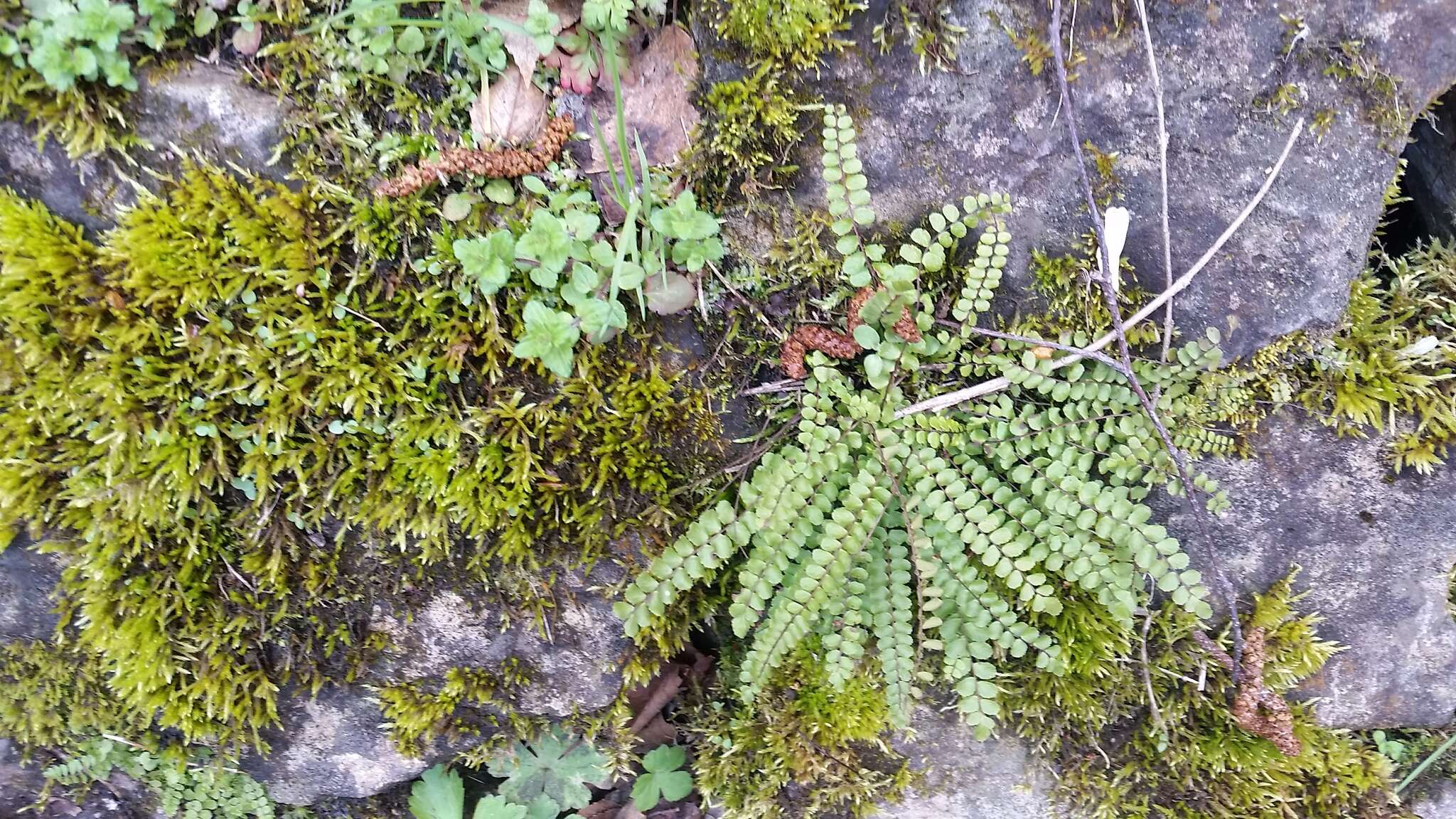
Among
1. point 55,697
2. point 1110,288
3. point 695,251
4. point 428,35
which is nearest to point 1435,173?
point 1110,288

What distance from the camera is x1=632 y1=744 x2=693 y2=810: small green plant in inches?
150

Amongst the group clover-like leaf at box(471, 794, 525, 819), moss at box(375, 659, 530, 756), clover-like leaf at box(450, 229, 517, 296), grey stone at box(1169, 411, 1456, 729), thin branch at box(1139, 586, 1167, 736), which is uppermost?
clover-like leaf at box(450, 229, 517, 296)

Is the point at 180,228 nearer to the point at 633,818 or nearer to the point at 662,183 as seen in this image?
the point at 662,183

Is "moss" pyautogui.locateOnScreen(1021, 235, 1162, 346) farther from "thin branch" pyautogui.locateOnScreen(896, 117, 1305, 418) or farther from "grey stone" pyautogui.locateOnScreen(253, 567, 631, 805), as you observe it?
"grey stone" pyautogui.locateOnScreen(253, 567, 631, 805)

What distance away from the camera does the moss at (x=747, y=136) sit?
2.96 meters

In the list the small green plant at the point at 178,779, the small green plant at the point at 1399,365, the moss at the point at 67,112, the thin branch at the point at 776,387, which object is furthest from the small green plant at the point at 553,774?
the small green plant at the point at 1399,365

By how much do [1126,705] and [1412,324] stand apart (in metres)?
2.03

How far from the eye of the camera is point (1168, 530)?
3.31 metres

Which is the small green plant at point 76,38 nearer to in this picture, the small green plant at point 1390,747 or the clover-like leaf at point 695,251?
the clover-like leaf at point 695,251

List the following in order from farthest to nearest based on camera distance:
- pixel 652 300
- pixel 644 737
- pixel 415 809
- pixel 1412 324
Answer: pixel 644 737, pixel 415 809, pixel 1412 324, pixel 652 300

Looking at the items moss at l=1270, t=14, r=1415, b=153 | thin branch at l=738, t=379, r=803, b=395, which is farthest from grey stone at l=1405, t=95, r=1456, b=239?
thin branch at l=738, t=379, r=803, b=395

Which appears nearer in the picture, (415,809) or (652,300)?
(652,300)

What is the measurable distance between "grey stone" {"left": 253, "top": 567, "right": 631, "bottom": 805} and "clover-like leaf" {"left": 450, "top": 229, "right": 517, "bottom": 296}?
1.27 metres

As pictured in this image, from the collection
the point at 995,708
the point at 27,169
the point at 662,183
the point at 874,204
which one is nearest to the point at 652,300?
the point at 662,183
